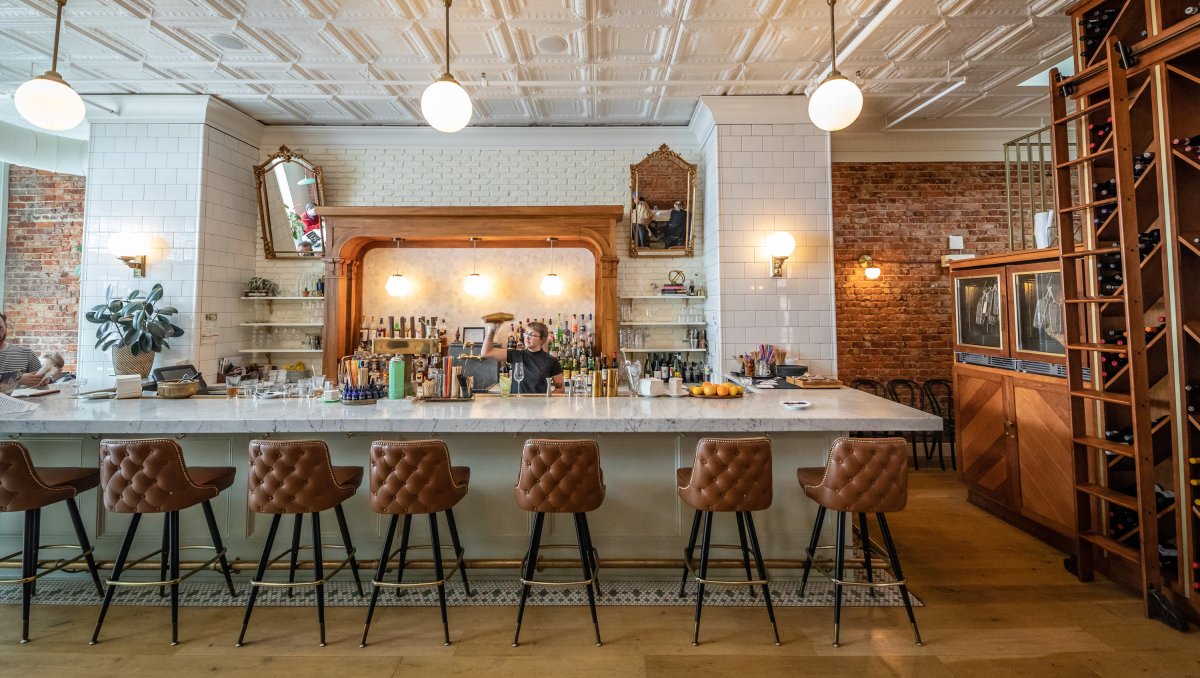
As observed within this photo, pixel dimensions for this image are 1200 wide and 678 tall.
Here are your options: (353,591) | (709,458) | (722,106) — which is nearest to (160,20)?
(353,591)

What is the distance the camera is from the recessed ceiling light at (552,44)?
4.45m

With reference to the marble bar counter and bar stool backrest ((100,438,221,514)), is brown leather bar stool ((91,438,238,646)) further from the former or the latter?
the marble bar counter

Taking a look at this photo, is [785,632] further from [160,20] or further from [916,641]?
[160,20]

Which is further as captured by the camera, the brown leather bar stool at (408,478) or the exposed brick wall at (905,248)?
the exposed brick wall at (905,248)

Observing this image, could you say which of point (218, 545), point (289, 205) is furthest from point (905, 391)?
point (289, 205)

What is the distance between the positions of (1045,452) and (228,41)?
7608 mm

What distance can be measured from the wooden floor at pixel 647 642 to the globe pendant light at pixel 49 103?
2.90 metres

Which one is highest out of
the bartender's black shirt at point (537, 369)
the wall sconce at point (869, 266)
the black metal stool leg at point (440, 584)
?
the wall sconce at point (869, 266)

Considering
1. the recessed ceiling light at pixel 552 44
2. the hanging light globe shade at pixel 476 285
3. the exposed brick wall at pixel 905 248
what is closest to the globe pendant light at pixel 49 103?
the recessed ceiling light at pixel 552 44

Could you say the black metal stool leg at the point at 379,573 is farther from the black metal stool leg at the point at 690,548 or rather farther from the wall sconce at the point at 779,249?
the wall sconce at the point at 779,249

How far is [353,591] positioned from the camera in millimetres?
3182

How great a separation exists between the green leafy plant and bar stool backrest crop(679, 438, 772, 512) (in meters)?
5.63

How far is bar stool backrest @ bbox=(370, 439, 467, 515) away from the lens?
2.59 m

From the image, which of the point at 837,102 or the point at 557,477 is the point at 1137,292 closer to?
the point at 837,102
